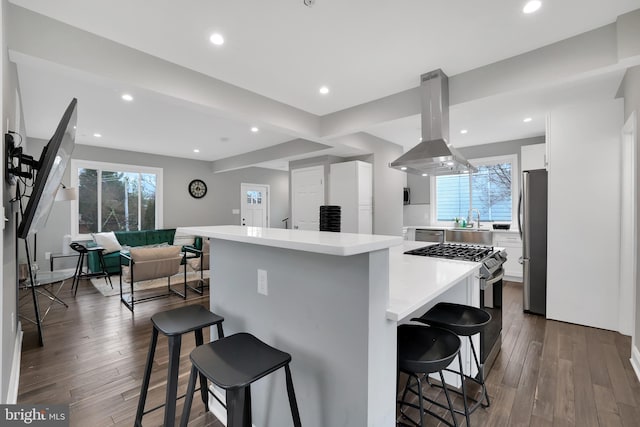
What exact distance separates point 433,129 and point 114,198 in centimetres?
671

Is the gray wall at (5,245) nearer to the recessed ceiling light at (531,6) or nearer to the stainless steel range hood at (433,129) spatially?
the stainless steel range hood at (433,129)

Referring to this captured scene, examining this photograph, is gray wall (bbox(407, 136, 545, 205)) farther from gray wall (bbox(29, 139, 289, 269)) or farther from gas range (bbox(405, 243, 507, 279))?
gray wall (bbox(29, 139, 289, 269))

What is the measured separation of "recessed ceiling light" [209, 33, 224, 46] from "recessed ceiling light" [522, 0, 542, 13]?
2.21 meters

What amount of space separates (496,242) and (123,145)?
7.55 meters

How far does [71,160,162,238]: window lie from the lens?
19.4ft

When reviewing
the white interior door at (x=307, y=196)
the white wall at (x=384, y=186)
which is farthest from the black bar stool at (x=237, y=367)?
the white interior door at (x=307, y=196)

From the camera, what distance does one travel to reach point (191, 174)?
746cm

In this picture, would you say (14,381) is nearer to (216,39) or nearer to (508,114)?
(216,39)

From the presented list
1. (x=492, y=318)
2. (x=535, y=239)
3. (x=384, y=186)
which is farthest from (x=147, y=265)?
(x=535, y=239)

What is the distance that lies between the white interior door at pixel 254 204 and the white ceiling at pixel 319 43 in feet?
Answer: 15.5

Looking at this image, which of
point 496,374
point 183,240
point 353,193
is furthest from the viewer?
point 183,240

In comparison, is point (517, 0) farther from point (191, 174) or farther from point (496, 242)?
point (191, 174)

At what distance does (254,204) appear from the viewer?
29.0ft

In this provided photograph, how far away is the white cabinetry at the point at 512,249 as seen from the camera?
16.4 ft
